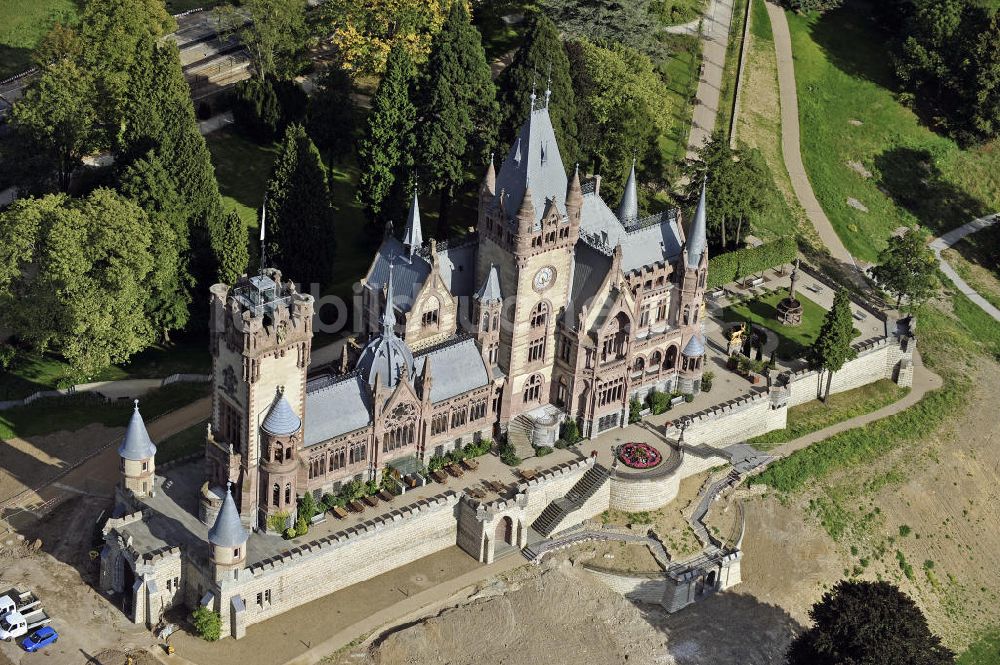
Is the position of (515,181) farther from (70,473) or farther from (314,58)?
(314,58)

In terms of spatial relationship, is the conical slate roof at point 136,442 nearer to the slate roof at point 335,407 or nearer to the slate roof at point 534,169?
the slate roof at point 335,407

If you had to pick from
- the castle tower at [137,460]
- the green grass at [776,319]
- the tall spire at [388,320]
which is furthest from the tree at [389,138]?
the castle tower at [137,460]

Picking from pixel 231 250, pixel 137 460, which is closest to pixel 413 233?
pixel 231 250

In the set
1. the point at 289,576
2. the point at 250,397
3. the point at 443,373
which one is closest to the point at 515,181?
the point at 443,373

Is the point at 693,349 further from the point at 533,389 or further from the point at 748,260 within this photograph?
the point at 748,260

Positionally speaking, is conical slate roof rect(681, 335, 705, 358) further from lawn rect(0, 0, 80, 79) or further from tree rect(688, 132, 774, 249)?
lawn rect(0, 0, 80, 79)

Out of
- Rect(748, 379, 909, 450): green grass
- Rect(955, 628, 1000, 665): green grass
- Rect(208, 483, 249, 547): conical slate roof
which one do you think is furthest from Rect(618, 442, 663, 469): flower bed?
Rect(208, 483, 249, 547): conical slate roof
